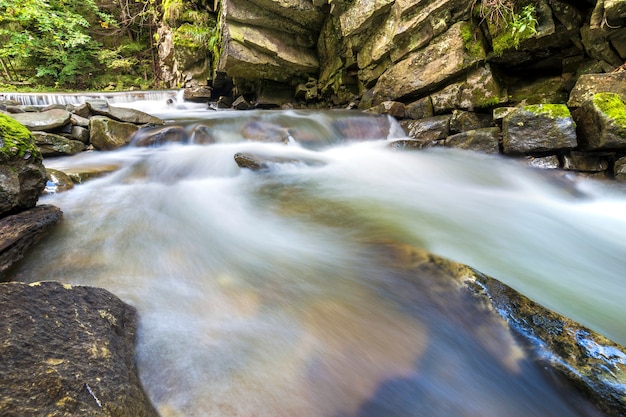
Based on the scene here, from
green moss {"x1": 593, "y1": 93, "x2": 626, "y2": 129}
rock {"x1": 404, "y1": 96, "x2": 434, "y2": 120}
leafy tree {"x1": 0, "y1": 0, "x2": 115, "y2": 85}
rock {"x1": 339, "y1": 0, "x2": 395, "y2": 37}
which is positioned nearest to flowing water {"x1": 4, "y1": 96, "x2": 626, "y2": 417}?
green moss {"x1": 593, "y1": 93, "x2": 626, "y2": 129}

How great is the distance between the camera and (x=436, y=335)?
1.71 m

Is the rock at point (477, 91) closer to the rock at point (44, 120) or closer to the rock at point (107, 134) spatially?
the rock at point (107, 134)

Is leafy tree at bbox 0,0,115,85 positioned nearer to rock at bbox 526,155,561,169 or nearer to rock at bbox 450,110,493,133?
rock at bbox 450,110,493,133

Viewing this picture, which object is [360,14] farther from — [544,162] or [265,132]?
[544,162]

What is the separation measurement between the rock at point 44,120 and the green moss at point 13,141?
10.5 ft

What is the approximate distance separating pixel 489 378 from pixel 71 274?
2.91 m

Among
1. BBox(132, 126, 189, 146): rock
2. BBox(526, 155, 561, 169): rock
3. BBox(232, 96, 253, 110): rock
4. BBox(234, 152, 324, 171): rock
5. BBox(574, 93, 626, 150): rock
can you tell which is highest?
BBox(574, 93, 626, 150): rock

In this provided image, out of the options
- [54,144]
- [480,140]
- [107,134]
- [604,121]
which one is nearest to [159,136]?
[107,134]

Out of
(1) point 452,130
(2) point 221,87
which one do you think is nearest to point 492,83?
(1) point 452,130

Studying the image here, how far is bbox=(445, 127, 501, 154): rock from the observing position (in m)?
5.70

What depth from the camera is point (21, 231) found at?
240cm

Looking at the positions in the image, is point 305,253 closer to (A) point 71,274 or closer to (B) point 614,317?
(A) point 71,274

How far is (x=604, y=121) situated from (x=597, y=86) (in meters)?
0.95

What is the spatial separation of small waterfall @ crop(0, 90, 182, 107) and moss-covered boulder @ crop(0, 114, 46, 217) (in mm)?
8751
